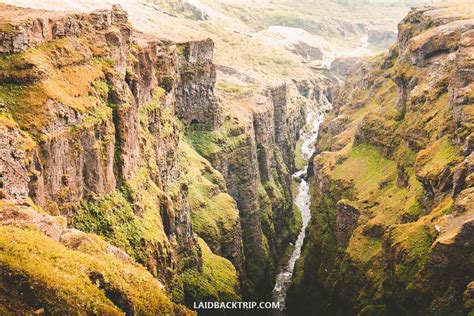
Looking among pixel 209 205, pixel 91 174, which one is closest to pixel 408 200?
pixel 209 205

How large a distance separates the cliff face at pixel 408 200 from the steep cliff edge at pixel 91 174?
19.9m

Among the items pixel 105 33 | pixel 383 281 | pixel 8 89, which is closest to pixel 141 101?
pixel 105 33

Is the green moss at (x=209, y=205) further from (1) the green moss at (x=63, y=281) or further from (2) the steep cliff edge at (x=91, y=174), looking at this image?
(1) the green moss at (x=63, y=281)

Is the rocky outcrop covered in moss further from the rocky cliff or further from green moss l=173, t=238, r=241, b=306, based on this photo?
green moss l=173, t=238, r=241, b=306

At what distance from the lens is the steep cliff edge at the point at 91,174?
2536 cm

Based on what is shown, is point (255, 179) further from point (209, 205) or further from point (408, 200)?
point (408, 200)

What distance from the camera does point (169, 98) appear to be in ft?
249

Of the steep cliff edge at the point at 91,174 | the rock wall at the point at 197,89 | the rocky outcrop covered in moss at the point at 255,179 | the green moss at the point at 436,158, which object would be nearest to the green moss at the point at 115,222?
the steep cliff edge at the point at 91,174

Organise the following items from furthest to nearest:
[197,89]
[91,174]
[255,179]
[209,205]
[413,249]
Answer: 1. [255,179]
2. [197,89]
3. [209,205]
4. [413,249]
5. [91,174]

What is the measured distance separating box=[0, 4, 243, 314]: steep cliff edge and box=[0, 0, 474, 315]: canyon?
0.14 m

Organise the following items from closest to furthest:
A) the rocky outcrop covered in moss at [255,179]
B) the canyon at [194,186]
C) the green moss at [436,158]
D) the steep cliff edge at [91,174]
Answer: the steep cliff edge at [91,174], the canyon at [194,186], the green moss at [436,158], the rocky outcrop covered in moss at [255,179]

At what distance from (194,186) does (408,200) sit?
105ft

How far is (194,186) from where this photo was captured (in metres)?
83.2

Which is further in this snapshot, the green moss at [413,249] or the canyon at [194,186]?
the green moss at [413,249]
